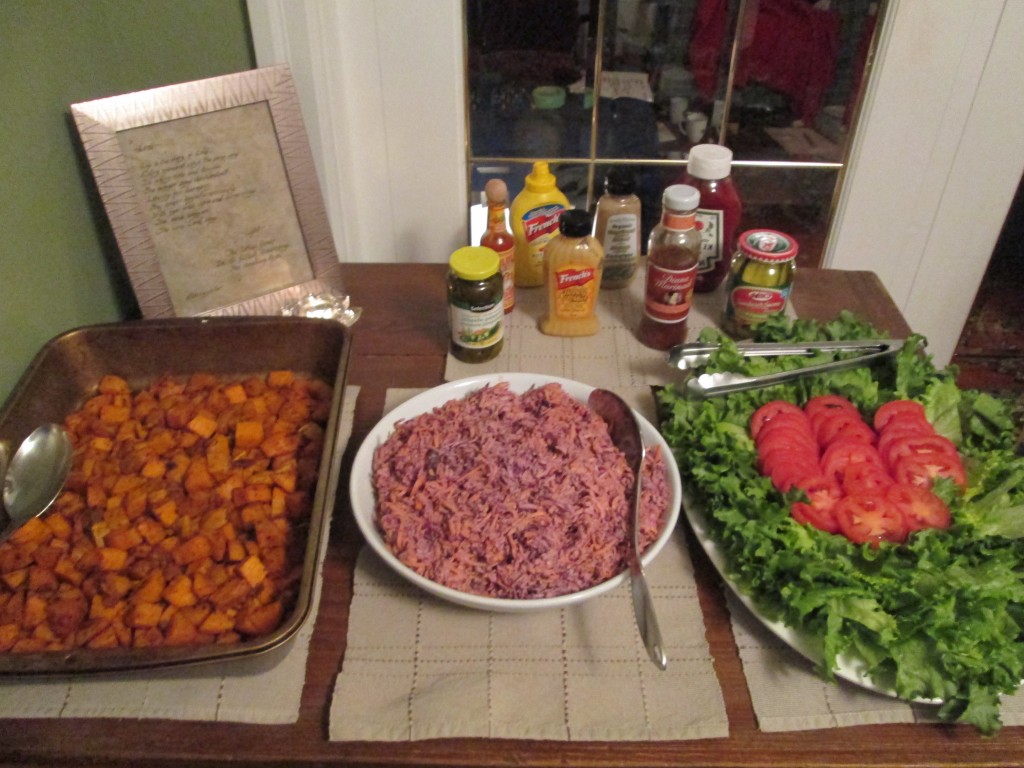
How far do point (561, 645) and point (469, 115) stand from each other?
1067mm

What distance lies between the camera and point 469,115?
4.91ft

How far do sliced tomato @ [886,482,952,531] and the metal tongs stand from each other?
214 mm

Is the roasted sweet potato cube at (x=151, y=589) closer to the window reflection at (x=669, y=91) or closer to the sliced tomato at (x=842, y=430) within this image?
the sliced tomato at (x=842, y=430)

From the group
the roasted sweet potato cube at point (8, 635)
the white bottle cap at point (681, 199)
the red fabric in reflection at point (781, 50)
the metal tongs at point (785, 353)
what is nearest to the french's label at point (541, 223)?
the white bottle cap at point (681, 199)

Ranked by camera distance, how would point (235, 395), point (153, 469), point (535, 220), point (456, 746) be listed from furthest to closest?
point (535, 220), point (235, 395), point (153, 469), point (456, 746)

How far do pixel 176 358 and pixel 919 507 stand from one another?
944mm

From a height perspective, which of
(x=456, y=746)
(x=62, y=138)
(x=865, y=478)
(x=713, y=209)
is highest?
(x=62, y=138)

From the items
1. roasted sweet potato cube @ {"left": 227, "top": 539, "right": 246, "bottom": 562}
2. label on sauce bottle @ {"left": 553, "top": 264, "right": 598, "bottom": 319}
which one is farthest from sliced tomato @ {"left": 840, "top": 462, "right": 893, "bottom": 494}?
roasted sweet potato cube @ {"left": 227, "top": 539, "right": 246, "bottom": 562}

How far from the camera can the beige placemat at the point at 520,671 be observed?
71cm

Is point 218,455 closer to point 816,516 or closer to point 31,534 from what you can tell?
point 31,534

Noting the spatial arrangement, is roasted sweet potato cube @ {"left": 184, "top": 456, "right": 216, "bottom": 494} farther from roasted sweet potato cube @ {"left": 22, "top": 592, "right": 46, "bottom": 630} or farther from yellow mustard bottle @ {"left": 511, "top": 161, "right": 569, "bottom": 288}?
yellow mustard bottle @ {"left": 511, "top": 161, "right": 569, "bottom": 288}

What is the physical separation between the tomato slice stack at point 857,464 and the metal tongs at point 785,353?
0.04 meters

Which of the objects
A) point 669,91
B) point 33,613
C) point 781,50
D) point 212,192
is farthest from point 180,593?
point 781,50

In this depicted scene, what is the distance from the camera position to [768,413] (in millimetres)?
962
